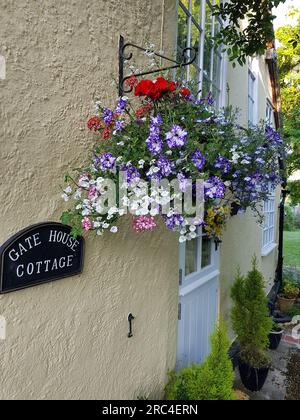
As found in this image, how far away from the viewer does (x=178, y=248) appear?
10.4 feet

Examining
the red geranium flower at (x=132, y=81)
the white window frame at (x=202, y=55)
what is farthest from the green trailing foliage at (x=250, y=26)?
the red geranium flower at (x=132, y=81)

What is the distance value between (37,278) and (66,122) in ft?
2.89

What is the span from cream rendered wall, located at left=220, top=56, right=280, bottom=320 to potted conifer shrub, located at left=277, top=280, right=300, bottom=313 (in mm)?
977

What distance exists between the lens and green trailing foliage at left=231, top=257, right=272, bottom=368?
4.07m

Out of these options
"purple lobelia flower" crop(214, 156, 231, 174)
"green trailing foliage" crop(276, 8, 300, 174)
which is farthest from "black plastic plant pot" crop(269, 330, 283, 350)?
"green trailing foliage" crop(276, 8, 300, 174)

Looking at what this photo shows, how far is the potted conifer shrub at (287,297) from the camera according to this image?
7.51 m

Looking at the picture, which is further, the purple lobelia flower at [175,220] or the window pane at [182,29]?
the window pane at [182,29]

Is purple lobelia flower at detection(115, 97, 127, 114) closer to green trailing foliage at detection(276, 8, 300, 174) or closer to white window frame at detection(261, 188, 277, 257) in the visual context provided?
white window frame at detection(261, 188, 277, 257)

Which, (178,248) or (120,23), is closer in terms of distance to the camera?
(120,23)

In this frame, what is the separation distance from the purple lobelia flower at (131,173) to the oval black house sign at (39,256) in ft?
1.50

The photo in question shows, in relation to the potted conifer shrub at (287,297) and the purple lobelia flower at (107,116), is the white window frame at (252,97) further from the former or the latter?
the purple lobelia flower at (107,116)

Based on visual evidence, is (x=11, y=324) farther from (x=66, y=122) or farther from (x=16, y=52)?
(x=16, y=52)
